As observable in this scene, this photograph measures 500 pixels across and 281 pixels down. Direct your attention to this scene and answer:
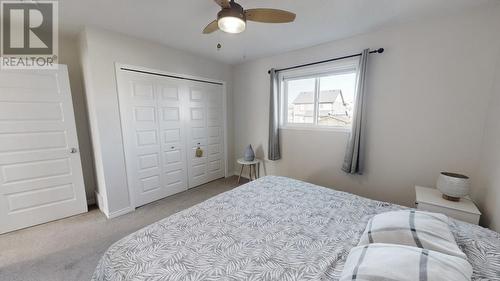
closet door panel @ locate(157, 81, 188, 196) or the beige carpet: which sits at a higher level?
closet door panel @ locate(157, 81, 188, 196)

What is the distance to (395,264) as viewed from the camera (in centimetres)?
76

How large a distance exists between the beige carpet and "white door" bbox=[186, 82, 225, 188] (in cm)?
85

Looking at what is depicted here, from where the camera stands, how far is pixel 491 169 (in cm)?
162

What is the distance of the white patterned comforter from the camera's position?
908mm

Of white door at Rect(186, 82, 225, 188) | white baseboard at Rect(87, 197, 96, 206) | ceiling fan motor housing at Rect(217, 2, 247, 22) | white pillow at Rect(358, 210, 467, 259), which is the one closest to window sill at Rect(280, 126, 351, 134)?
white door at Rect(186, 82, 225, 188)

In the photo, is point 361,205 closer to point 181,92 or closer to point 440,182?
point 440,182

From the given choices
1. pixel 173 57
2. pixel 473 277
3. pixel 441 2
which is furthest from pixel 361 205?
pixel 173 57

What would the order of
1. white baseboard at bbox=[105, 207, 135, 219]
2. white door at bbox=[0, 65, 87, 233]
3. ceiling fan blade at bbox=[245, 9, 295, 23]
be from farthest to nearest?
white baseboard at bbox=[105, 207, 135, 219]
white door at bbox=[0, 65, 87, 233]
ceiling fan blade at bbox=[245, 9, 295, 23]

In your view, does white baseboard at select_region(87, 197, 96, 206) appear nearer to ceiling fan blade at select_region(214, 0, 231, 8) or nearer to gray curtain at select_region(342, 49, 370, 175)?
ceiling fan blade at select_region(214, 0, 231, 8)

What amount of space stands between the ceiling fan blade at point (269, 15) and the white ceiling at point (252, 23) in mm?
309

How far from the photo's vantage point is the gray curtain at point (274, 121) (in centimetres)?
317

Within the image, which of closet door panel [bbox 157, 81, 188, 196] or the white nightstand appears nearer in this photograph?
the white nightstand

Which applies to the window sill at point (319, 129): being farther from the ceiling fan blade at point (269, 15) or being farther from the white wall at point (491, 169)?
the ceiling fan blade at point (269, 15)

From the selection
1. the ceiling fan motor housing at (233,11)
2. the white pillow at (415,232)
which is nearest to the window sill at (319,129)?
the white pillow at (415,232)
